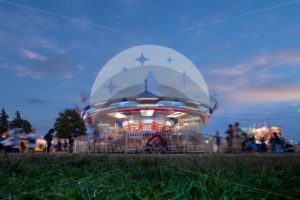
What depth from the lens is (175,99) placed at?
23344 mm

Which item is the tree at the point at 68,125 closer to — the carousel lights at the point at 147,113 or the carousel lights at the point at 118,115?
the carousel lights at the point at 118,115

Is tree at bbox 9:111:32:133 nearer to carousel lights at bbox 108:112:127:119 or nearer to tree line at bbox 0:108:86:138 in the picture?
tree line at bbox 0:108:86:138

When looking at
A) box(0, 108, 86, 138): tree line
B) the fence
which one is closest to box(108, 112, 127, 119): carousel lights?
the fence

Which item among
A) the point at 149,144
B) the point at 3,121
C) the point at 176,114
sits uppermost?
the point at 3,121

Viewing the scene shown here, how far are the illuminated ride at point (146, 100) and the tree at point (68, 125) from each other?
1563 inches

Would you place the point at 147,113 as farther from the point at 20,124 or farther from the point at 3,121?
the point at 3,121

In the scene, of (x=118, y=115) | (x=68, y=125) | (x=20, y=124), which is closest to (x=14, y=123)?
(x=20, y=124)

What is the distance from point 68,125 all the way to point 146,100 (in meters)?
45.9

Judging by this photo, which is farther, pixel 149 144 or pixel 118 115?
pixel 118 115

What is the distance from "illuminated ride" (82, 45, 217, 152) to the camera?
19.8 meters

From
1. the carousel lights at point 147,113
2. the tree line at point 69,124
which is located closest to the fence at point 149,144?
the carousel lights at point 147,113

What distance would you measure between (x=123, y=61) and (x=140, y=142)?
17.7 feet

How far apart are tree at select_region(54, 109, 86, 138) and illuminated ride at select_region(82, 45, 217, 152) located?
130 feet

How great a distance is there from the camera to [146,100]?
2291 centimetres
